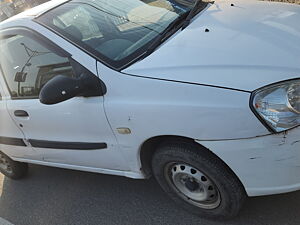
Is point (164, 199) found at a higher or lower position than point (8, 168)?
lower

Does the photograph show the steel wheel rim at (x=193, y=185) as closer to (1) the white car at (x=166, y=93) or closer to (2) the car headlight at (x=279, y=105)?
(1) the white car at (x=166, y=93)

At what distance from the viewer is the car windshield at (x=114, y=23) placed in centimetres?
226

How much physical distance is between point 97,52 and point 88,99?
0.32 meters

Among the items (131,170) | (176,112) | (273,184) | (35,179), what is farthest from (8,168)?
(273,184)

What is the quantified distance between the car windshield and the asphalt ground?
3.84 feet

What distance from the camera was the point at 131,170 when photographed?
2365 mm

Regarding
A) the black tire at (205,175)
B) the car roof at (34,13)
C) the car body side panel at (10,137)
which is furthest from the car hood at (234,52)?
the car body side panel at (10,137)

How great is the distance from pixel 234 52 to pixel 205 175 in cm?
77

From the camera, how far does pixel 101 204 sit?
2771 mm

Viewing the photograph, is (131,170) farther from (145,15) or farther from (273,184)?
(145,15)

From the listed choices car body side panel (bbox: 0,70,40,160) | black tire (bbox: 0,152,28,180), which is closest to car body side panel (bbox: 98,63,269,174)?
car body side panel (bbox: 0,70,40,160)

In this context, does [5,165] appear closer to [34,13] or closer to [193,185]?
[34,13]

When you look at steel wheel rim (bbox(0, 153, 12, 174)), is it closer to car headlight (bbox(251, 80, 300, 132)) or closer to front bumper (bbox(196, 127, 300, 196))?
front bumper (bbox(196, 127, 300, 196))

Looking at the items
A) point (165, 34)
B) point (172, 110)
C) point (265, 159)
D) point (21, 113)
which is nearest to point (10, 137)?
point (21, 113)
